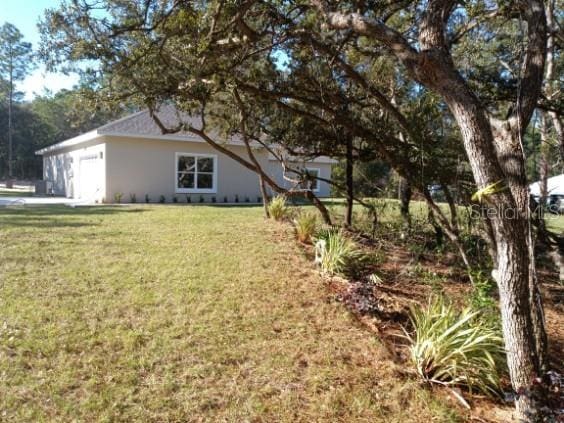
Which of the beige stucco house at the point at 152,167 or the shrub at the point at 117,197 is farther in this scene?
the beige stucco house at the point at 152,167

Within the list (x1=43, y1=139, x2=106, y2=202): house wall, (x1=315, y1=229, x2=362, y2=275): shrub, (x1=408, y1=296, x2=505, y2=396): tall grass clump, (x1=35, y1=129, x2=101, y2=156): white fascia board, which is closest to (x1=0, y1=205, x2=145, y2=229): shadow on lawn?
Result: (x1=43, y1=139, x2=106, y2=202): house wall

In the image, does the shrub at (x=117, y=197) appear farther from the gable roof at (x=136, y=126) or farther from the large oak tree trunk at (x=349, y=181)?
the large oak tree trunk at (x=349, y=181)

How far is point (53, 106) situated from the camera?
4622 cm

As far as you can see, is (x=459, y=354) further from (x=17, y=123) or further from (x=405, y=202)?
(x=17, y=123)

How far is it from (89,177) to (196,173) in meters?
4.50

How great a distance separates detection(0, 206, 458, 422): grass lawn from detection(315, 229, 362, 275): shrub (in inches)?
9.3

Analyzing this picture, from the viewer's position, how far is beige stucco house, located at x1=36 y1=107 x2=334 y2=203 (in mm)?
16438

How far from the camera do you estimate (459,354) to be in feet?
12.6

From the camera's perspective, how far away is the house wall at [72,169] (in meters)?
16.8

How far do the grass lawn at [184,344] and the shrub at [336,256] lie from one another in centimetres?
24

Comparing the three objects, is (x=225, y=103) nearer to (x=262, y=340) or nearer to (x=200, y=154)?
(x=262, y=340)

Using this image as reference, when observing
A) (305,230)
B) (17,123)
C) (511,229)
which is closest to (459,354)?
(511,229)

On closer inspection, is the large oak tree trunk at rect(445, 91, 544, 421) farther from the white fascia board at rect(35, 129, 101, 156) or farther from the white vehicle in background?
the white fascia board at rect(35, 129, 101, 156)

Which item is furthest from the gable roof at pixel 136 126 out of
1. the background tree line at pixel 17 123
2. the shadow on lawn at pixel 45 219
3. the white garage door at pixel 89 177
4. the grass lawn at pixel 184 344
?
the background tree line at pixel 17 123
